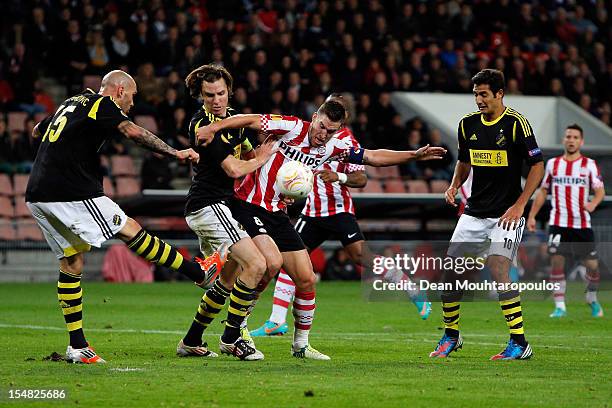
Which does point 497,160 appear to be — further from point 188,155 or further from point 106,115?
point 106,115

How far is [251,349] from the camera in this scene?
9.12 m

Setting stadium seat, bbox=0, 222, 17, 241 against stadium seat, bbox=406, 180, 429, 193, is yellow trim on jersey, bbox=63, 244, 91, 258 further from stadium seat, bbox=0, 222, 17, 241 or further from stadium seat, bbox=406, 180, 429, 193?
stadium seat, bbox=406, 180, 429, 193

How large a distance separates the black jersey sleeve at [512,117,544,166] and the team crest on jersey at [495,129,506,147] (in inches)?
3.6

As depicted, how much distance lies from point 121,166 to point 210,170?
13.5 meters

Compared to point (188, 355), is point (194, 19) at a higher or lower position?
higher

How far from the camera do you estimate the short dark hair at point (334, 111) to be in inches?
357

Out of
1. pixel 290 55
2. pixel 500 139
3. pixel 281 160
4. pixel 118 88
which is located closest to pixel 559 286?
pixel 500 139

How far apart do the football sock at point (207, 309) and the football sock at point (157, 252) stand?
31cm

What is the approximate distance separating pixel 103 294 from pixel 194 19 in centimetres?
861

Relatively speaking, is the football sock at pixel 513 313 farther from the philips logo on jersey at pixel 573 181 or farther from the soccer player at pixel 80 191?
the philips logo on jersey at pixel 573 181

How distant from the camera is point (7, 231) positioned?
21.1m

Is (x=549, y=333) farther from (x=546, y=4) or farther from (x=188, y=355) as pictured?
(x=546, y=4)

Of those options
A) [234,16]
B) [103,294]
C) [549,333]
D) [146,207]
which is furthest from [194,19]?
[549,333]

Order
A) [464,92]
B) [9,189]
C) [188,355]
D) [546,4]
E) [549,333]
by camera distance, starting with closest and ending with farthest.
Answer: [188,355] < [549,333] < [9,189] < [464,92] < [546,4]
